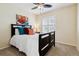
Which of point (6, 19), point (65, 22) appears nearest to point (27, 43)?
point (6, 19)

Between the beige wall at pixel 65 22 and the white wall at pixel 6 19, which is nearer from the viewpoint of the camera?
the white wall at pixel 6 19

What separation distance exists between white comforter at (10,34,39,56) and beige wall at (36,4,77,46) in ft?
1.50

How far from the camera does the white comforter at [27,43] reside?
5.78 ft

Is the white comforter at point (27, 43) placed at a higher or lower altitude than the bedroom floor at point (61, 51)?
higher

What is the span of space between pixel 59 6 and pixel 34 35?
0.92 meters

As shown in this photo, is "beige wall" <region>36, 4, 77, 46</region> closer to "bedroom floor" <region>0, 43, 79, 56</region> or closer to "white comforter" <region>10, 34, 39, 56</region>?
"bedroom floor" <region>0, 43, 79, 56</region>

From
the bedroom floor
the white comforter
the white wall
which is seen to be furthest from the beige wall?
the white wall

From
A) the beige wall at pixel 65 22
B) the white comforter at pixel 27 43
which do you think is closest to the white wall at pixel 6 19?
the white comforter at pixel 27 43

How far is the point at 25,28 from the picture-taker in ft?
6.51

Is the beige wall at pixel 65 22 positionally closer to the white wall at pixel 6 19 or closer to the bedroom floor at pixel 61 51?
the bedroom floor at pixel 61 51

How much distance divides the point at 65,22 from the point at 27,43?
3.59 feet

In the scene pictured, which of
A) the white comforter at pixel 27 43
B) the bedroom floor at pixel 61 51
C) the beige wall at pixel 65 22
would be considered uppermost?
the beige wall at pixel 65 22

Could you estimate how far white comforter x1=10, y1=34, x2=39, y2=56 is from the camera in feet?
5.78

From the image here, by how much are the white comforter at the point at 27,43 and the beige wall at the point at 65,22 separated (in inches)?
18.0
